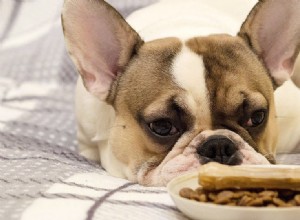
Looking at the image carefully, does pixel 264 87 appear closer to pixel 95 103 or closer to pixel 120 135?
pixel 120 135

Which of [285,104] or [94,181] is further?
[285,104]

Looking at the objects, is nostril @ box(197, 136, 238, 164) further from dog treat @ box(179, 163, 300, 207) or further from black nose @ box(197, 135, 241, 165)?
dog treat @ box(179, 163, 300, 207)

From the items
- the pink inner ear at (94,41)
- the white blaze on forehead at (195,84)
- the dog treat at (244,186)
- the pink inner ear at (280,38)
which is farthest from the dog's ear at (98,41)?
the dog treat at (244,186)

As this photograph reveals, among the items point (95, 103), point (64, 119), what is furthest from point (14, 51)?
point (95, 103)

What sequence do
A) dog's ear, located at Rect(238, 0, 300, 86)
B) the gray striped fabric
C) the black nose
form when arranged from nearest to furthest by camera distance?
1. the gray striped fabric
2. the black nose
3. dog's ear, located at Rect(238, 0, 300, 86)

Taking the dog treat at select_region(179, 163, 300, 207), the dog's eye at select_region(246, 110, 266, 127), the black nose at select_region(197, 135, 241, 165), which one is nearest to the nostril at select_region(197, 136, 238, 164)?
the black nose at select_region(197, 135, 241, 165)

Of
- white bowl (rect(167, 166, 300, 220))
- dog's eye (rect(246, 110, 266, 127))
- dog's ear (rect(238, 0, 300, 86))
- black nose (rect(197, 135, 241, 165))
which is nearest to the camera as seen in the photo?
white bowl (rect(167, 166, 300, 220))
